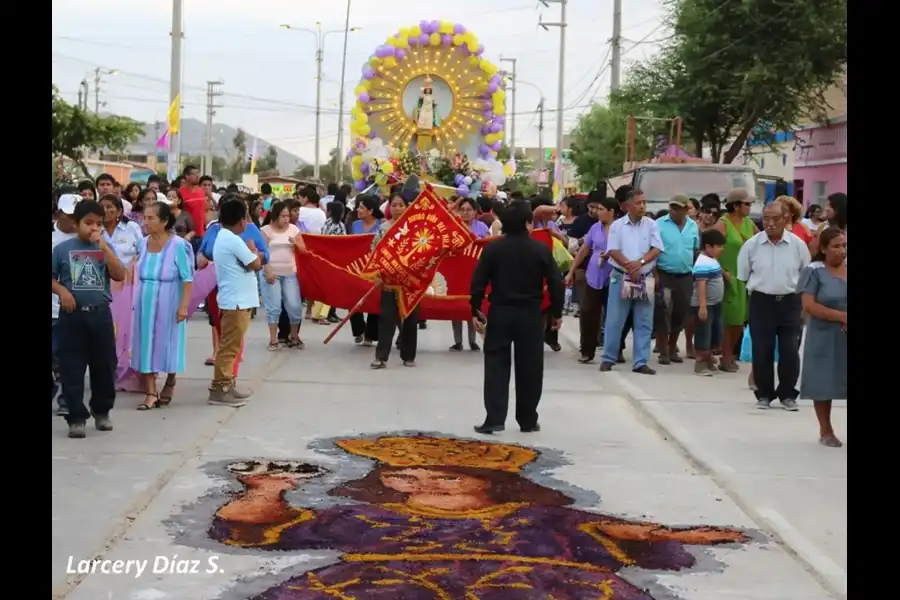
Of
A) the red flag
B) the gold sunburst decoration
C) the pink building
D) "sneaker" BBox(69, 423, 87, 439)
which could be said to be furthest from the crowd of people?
the pink building

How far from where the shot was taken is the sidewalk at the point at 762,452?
7.02 meters

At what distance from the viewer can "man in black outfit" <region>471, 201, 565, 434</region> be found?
9.86 m


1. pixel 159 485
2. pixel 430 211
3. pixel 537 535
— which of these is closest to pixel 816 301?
pixel 537 535

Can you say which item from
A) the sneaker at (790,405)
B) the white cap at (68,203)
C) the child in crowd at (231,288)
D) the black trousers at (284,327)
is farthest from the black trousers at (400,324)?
the white cap at (68,203)

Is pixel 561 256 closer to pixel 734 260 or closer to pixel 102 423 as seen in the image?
pixel 734 260

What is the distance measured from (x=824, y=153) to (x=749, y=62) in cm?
788

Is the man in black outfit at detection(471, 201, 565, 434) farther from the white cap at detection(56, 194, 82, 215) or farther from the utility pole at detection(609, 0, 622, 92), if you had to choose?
the utility pole at detection(609, 0, 622, 92)

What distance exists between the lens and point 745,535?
274 inches

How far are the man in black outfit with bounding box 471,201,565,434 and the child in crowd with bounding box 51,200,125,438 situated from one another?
2.65 meters

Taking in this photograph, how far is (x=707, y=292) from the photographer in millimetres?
13609

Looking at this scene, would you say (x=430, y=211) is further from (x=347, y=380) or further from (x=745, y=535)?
(x=745, y=535)

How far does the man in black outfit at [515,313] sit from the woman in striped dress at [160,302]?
7.82ft

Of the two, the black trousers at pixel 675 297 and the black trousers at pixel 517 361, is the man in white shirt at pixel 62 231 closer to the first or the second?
the black trousers at pixel 517 361
